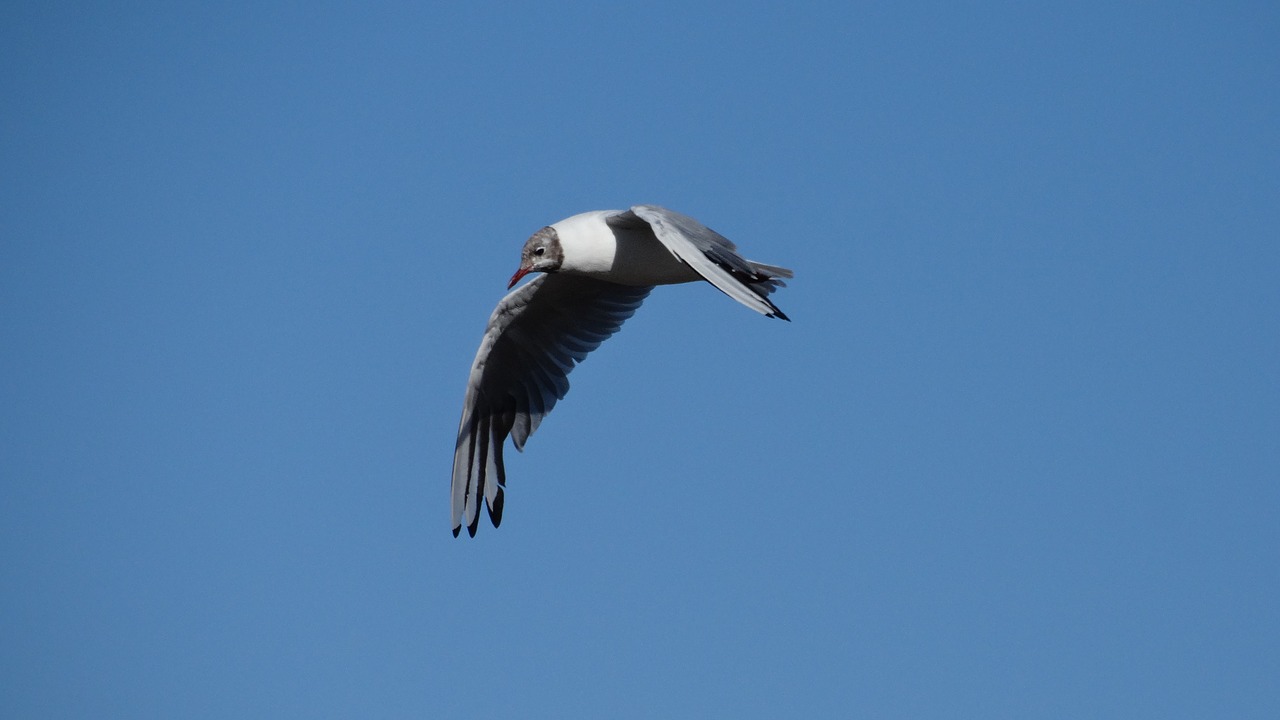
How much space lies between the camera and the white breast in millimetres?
8109

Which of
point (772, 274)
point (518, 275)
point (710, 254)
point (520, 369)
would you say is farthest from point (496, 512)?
point (710, 254)

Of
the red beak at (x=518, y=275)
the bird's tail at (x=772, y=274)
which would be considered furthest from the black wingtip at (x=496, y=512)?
→ the bird's tail at (x=772, y=274)

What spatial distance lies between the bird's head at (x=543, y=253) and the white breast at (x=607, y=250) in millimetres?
39

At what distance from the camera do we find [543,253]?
815 cm

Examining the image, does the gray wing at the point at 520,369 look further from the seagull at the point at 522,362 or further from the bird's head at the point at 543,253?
the bird's head at the point at 543,253

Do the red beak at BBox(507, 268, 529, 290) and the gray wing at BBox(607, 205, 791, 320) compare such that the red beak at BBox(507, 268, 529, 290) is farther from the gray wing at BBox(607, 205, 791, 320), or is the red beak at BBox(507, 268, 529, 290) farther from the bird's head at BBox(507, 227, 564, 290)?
the gray wing at BBox(607, 205, 791, 320)

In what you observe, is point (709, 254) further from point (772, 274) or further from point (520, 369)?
point (520, 369)

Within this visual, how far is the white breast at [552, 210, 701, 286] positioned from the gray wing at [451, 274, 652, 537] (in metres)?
1.12

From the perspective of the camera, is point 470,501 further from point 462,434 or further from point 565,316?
point 565,316

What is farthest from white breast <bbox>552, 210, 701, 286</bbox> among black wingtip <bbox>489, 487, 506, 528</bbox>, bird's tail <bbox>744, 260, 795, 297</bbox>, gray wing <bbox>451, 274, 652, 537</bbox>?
black wingtip <bbox>489, 487, 506, 528</bbox>

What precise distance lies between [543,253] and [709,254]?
5.21 feet

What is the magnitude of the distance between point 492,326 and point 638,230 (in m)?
1.63

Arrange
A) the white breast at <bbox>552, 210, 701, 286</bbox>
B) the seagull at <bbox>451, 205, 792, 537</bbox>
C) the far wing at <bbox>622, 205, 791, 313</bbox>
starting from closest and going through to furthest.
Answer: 1. the far wing at <bbox>622, 205, 791, 313</bbox>
2. the white breast at <bbox>552, 210, 701, 286</bbox>
3. the seagull at <bbox>451, 205, 792, 537</bbox>

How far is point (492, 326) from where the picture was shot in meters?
9.38
